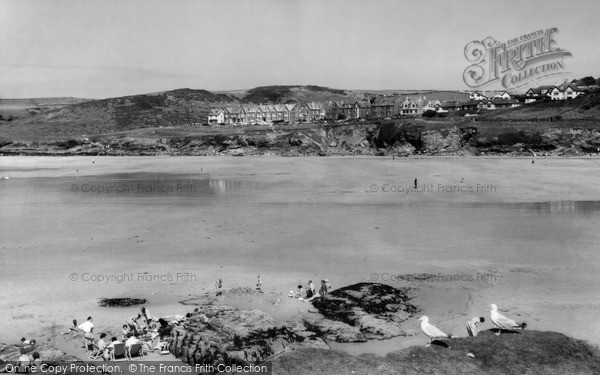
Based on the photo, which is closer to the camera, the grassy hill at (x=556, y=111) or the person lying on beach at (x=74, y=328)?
the person lying on beach at (x=74, y=328)

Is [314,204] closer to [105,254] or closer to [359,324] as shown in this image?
[105,254]

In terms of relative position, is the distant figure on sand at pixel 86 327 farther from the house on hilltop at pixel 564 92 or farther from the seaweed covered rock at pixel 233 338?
the house on hilltop at pixel 564 92

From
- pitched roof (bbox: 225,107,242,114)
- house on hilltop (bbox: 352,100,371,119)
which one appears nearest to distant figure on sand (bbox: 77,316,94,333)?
house on hilltop (bbox: 352,100,371,119)

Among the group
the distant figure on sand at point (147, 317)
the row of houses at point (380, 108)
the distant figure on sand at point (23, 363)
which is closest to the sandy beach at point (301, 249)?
the distant figure on sand at point (147, 317)

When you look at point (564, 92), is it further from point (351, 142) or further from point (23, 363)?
point (23, 363)

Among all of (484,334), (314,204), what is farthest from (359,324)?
(314,204)
